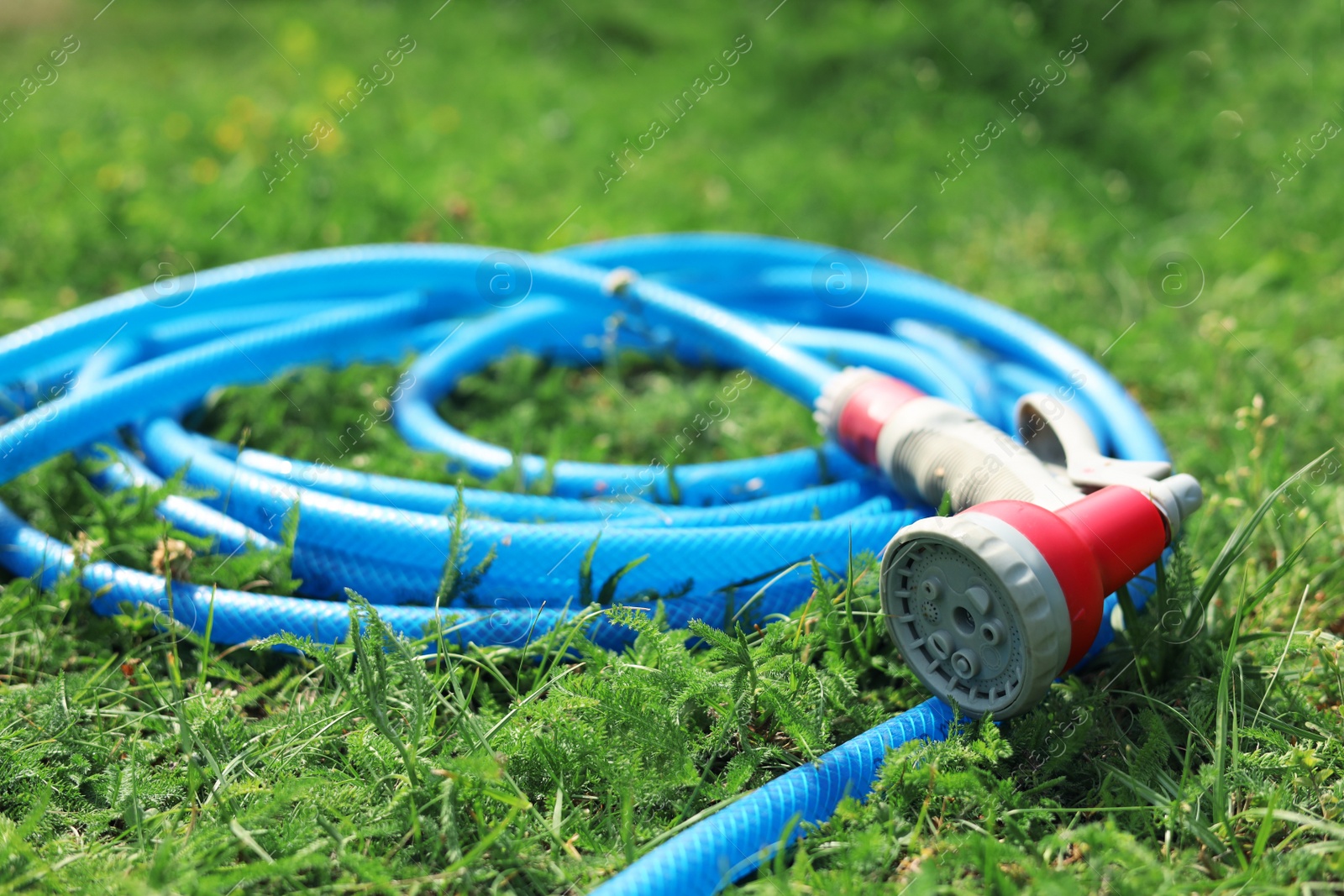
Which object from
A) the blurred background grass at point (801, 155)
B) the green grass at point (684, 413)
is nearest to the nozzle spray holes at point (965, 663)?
the green grass at point (684, 413)

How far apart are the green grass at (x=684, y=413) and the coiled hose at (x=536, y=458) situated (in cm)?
10

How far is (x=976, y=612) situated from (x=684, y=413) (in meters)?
1.52

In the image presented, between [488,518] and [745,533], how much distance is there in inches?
23.2

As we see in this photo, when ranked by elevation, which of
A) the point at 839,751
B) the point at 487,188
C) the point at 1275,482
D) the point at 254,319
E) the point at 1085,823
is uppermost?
the point at 487,188

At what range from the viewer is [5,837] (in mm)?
1558

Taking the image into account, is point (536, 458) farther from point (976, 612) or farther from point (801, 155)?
point (801, 155)

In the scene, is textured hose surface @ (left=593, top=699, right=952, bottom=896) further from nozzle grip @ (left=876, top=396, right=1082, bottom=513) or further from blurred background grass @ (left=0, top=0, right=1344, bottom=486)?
blurred background grass @ (left=0, top=0, right=1344, bottom=486)

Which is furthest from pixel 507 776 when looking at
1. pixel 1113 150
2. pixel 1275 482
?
pixel 1113 150

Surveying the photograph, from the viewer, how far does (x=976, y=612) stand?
1646 mm

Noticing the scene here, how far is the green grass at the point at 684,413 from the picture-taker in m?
1.62

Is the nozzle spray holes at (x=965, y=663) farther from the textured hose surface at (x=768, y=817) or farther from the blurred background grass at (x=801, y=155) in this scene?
the blurred background grass at (x=801, y=155)

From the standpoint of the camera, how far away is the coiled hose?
2031 millimetres

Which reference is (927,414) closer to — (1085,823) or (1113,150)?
(1085,823)

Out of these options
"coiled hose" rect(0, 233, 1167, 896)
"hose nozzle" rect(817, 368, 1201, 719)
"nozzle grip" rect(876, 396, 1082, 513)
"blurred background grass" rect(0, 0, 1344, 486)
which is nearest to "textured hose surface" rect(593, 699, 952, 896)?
"coiled hose" rect(0, 233, 1167, 896)
